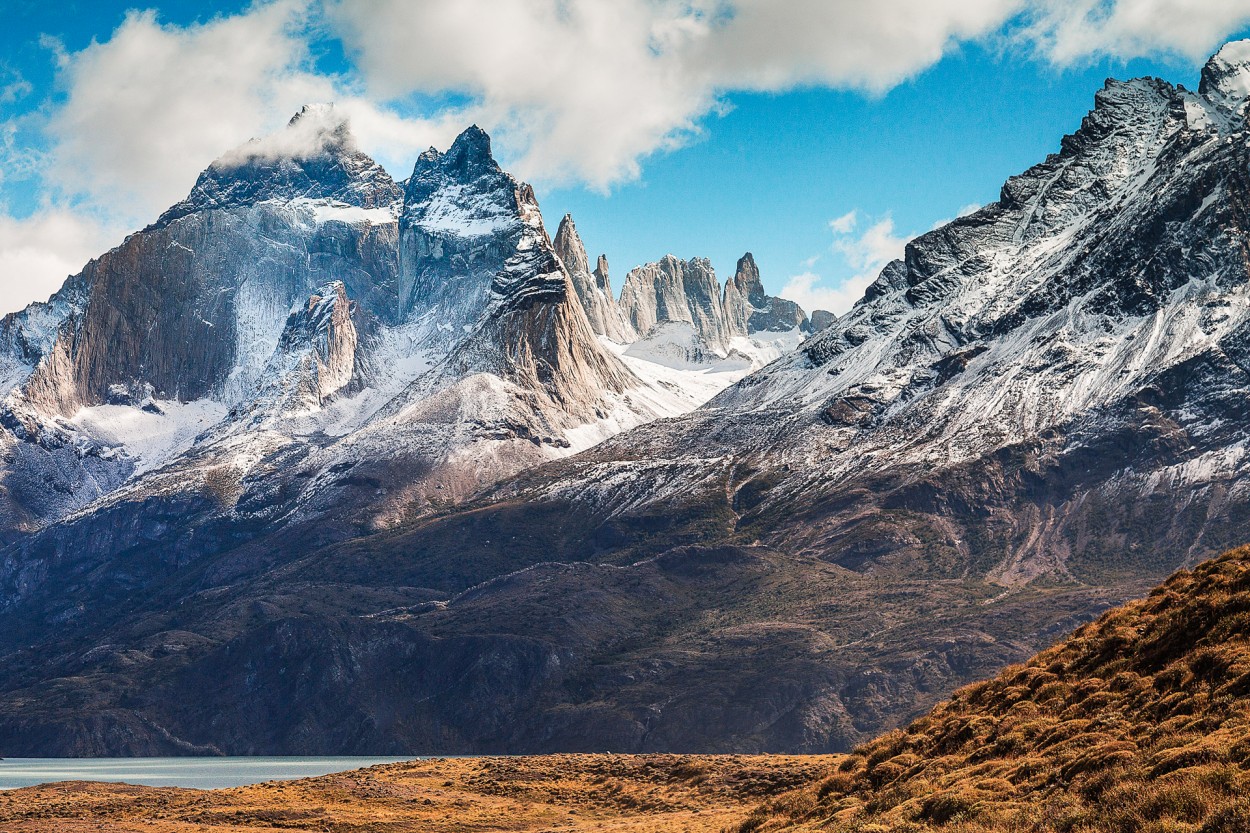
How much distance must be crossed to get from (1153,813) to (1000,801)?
8731 millimetres

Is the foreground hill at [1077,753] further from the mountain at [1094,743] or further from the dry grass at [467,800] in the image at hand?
the dry grass at [467,800]

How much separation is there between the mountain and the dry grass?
81.9 feet

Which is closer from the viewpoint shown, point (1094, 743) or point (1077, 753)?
point (1077, 753)

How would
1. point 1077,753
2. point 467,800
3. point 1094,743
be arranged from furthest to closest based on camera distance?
point 467,800, point 1094,743, point 1077,753

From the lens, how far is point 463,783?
139m

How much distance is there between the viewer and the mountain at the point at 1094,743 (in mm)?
49625

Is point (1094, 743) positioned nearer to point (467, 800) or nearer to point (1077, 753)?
point (1077, 753)

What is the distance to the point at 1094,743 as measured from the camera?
58.4 meters

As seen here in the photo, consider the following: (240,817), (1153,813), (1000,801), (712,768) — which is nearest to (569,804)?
(712,768)

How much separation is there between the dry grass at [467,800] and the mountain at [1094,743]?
24952mm

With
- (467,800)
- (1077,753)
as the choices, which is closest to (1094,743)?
(1077,753)

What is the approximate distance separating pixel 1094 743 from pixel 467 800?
78893 mm

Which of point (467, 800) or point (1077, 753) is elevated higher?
point (1077, 753)

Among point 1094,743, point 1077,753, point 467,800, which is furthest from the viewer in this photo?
point 467,800
